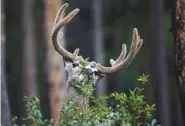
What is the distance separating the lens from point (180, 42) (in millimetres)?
6293

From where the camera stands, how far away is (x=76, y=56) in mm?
5527

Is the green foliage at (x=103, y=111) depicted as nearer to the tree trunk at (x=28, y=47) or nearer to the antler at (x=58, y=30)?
the antler at (x=58, y=30)

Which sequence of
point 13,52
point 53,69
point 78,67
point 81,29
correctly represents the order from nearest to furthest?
point 78,67 → point 53,69 → point 81,29 → point 13,52

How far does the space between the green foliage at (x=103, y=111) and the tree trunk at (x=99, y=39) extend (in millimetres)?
11882

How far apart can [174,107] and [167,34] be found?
2.29m

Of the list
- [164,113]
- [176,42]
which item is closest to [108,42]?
[164,113]

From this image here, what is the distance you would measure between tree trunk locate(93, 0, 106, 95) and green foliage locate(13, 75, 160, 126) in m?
11.9

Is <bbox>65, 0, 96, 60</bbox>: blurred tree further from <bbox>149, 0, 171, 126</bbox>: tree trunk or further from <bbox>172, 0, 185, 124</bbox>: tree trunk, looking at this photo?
<bbox>172, 0, 185, 124</bbox>: tree trunk

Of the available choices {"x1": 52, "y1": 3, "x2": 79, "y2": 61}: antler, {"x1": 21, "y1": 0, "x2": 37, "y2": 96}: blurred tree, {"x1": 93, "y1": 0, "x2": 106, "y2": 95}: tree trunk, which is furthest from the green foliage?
{"x1": 93, "y1": 0, "x2": 106, "y2": 95}: tree trunk

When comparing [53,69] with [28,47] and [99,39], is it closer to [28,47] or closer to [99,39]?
[28,47]

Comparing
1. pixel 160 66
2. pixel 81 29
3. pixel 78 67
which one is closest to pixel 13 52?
pixel 81 29

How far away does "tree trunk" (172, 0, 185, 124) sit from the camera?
20.5 feet

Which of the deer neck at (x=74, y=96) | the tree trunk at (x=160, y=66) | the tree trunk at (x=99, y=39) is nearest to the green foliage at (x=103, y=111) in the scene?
the deer neck at (x=74, y=96)

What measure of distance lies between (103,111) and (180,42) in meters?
1.51
